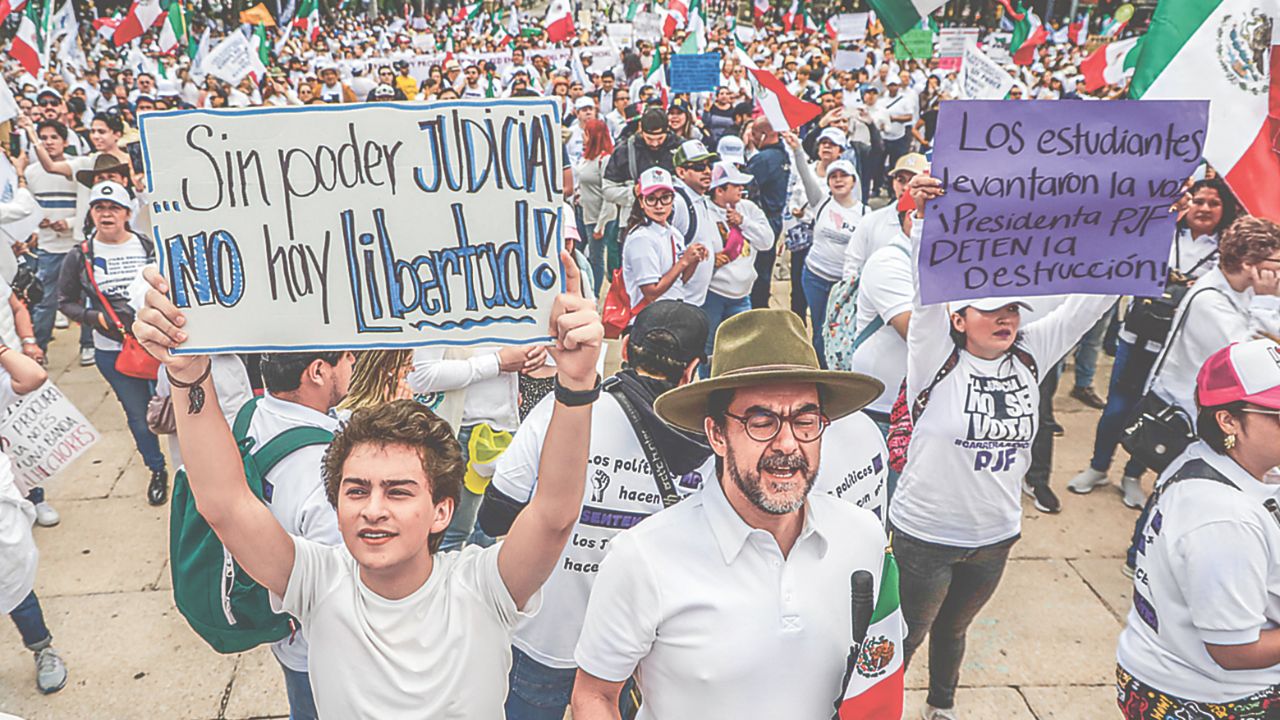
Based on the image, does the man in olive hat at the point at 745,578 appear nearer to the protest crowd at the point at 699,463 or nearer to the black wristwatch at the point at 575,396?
the protest crowd at the point at 699,463

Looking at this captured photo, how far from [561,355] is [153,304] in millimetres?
872

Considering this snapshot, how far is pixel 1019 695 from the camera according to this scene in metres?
3.94

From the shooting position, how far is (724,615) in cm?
186

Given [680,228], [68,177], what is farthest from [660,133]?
[68,177]

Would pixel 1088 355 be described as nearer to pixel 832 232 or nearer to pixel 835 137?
pixel 832 232

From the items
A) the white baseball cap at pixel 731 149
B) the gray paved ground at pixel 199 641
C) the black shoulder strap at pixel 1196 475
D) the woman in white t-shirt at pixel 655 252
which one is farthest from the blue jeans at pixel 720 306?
the black shoulder strap at pixel 1196 475

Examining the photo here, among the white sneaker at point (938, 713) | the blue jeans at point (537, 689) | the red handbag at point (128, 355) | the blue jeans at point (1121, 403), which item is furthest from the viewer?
the blue jeans at point (1121, 403)

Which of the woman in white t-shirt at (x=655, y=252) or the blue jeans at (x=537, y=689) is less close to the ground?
the woman in white t-shirt at (x=655, y=252)

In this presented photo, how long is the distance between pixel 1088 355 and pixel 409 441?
653 centimetres

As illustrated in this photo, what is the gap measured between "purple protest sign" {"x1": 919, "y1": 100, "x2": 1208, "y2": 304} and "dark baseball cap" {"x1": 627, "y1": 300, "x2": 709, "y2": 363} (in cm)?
78

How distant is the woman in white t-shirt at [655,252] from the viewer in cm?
538

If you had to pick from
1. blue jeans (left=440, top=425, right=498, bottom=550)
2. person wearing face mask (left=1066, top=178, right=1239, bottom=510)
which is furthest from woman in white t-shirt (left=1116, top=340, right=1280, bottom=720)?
blue jeans (left=440, top=425, right=498, bottom=550)

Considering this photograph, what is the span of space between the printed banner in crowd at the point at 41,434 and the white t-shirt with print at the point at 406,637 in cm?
243

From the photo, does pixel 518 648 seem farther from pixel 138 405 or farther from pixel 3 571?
pixel 138 405
